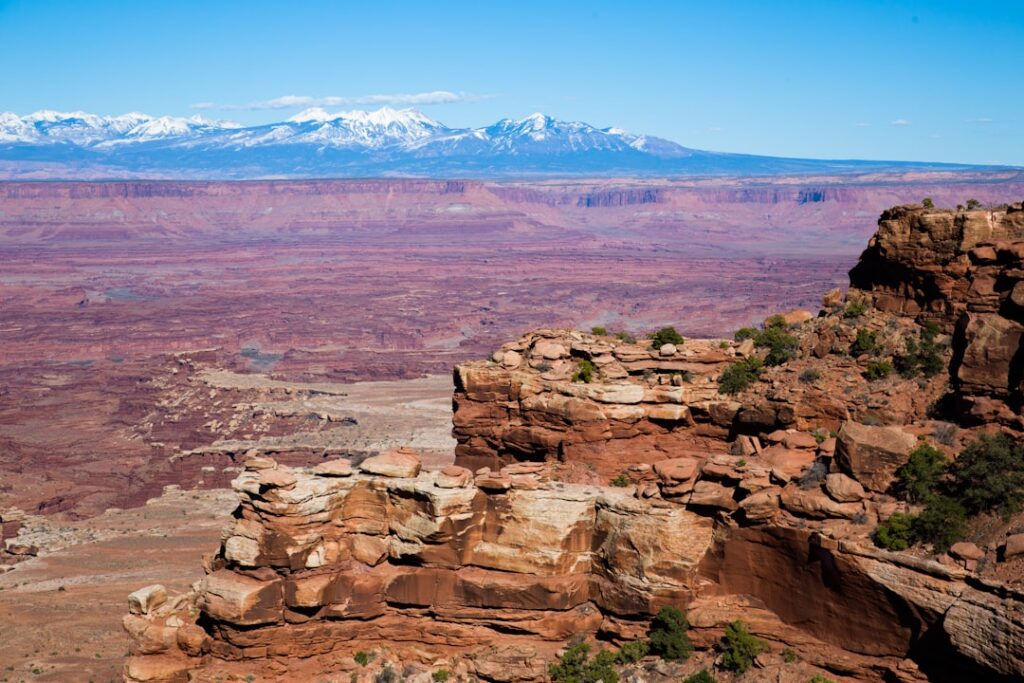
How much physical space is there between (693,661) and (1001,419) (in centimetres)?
805

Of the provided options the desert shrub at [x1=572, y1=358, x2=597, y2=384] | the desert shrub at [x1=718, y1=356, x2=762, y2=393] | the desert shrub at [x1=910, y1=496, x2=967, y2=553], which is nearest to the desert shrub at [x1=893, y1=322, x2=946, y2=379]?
the desert shrub at [x1=718, y1=356, x2=762, y2=393]

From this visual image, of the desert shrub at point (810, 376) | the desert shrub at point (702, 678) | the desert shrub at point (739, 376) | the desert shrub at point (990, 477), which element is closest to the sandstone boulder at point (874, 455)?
the desert shrub at point (990, 477)

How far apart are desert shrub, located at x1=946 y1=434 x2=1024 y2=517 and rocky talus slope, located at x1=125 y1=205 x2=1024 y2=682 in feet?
2.35

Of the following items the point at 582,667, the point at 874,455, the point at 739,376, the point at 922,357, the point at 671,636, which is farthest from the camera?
the point at 739,376

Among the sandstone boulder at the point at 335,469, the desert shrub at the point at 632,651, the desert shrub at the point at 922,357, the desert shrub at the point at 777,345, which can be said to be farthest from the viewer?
the desert shrub at the point at 777,345

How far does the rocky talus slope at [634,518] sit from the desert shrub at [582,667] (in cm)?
43

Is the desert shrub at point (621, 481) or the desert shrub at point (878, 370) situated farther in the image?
the desert shrub at point (878, 370)

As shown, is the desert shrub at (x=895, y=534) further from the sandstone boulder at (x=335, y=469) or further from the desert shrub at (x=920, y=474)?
the sandstone boulder at (x=335, y=469)

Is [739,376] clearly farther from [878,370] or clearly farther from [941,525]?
[941,525]

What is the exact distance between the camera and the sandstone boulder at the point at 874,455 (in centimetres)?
2145

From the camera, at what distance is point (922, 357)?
24734mm

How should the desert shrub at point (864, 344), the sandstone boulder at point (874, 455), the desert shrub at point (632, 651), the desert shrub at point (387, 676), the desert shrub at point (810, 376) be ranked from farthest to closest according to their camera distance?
Result: the desert shrub at point (864, 344)
the desert shrub at point (810, 376)
the desert shrub at point (387, 676)
the desert shrub at point (632, 651)
the sandstone boulder at point (874, 455)

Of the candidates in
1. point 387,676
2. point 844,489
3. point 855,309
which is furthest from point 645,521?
point 855,309

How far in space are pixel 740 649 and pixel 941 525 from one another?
4691 mm
